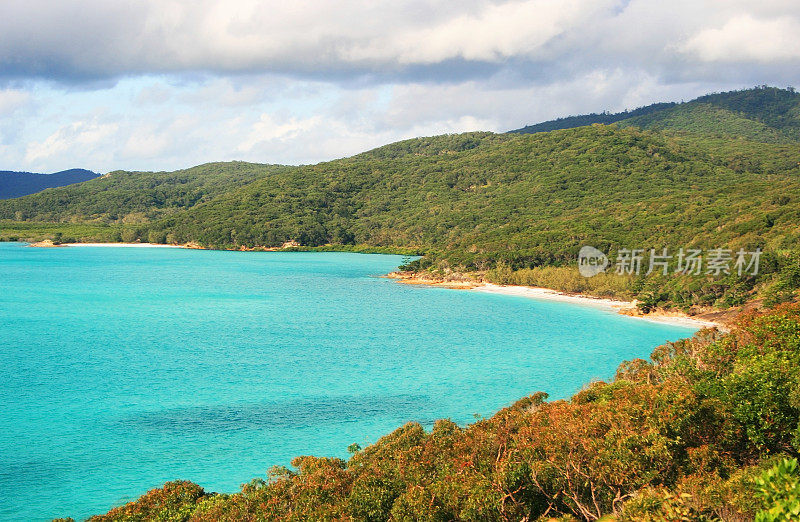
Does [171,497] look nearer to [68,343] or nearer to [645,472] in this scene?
[645,472]

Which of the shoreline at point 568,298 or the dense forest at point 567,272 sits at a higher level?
the dense forest at point 567,272

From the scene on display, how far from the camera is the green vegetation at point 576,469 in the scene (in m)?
9.80

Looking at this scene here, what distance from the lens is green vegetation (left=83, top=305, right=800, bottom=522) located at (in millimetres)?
9797

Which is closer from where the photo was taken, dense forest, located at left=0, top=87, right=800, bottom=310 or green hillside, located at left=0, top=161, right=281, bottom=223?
dense forest, located at left=0, top=87, right=800, bottom=310

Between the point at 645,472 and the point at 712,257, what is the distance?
143 feet

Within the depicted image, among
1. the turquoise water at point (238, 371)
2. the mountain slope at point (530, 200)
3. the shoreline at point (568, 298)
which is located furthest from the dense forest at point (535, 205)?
the turquoise water at point (238, 371)

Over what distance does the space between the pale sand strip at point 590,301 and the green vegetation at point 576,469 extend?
30.3m

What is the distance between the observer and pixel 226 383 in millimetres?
29438

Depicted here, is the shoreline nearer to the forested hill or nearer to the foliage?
the foliage

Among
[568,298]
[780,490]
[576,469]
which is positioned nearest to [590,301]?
[568,298]

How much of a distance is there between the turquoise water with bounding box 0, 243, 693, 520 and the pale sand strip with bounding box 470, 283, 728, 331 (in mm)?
2019

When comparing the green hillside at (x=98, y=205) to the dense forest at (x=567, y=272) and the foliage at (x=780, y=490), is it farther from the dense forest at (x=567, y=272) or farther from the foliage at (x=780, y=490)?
the foliage at (x=780, y=490)

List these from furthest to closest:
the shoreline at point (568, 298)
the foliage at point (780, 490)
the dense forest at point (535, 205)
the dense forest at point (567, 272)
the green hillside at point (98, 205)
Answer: the green hillside at point (98, 205), the dense forest at point (535, 205), the shoreline at point (568, 298), the dense forest at point (567, 272), the foliage at point (780, 490)

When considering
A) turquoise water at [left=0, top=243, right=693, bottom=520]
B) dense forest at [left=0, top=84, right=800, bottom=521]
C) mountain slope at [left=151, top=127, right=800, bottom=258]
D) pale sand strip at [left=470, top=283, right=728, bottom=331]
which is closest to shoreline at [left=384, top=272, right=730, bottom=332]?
pale sand strip at [left=470, top=283, right=728, bottom=331]
